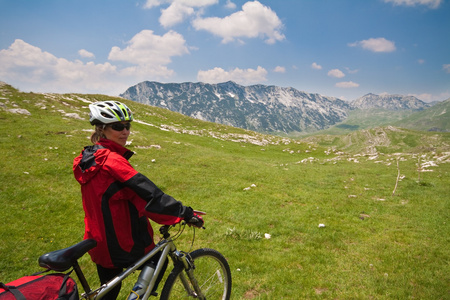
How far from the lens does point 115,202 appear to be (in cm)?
392

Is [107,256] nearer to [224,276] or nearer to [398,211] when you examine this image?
[224,276]

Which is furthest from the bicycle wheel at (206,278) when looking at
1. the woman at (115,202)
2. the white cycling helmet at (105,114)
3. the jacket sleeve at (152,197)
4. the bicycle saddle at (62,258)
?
the white cycling helmet at (105,114)

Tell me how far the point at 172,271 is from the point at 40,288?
2462mm

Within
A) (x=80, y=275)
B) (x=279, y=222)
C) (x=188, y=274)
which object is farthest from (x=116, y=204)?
(x=279, y=222)

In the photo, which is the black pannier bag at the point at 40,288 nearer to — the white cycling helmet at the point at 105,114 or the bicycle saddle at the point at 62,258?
the bicycle saddle at the point at 62,258

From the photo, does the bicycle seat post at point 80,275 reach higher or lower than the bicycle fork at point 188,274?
higher

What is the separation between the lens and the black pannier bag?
2631 millimetres

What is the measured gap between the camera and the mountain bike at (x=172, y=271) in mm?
3463

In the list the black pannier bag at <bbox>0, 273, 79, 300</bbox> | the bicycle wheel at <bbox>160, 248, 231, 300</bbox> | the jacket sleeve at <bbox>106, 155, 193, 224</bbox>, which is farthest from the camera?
the bicycle wheel at <bbox>160, 248, 231, 300</bbox>

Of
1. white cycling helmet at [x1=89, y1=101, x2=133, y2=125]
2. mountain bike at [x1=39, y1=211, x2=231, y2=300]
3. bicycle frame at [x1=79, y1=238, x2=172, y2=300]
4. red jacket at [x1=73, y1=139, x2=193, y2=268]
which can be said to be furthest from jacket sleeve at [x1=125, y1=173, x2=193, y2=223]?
white cycling helmet at [x1=89, y1=101, x2=133, y2=125]

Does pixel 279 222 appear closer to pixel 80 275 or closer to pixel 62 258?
pixel 80 275

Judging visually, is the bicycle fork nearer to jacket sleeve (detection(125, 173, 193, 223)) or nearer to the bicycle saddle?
jacket sleeve (detection(125, 173, 193, 223))

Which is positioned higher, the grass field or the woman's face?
the woman's face

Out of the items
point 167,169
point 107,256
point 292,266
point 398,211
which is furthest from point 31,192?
point 398,211
